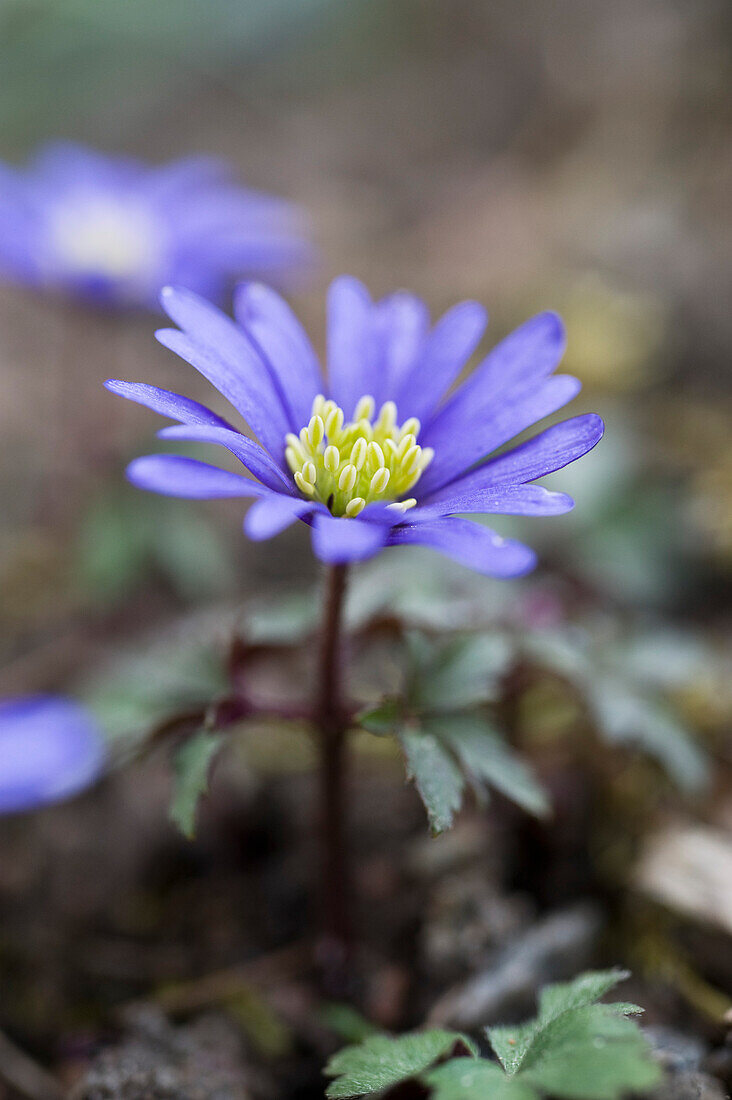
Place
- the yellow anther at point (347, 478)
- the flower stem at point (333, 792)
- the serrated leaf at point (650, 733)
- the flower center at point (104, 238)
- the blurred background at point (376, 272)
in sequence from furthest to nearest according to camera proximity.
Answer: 1. the flower center at point (104, 238)
2. the blurred background at point (376, 272)
3. the serrated leaf at point (650, 733)
4. the flower stem at point (333, 792)
5. the yellow anther at point (347, 478)

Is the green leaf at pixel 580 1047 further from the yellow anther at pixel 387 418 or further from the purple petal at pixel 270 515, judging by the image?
the yellow anther at pixel 387 418

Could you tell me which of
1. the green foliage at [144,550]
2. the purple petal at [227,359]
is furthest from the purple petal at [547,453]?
the green foliage at [144,550]

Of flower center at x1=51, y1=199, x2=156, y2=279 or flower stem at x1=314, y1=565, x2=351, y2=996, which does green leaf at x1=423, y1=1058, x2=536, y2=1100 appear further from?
flower center at x1=51, y1=199, x2=156, y2=279

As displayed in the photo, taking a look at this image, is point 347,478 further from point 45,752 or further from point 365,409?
point 45,752

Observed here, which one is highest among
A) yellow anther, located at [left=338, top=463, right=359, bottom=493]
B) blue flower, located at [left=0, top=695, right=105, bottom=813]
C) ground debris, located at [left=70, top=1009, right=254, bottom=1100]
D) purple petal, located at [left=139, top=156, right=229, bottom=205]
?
purple petal, located at [left=139, top=156, right=229, bottom=205]

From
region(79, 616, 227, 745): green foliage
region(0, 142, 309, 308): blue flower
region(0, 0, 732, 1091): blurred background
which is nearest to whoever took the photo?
region(79, 616, 227, 745): green foliage

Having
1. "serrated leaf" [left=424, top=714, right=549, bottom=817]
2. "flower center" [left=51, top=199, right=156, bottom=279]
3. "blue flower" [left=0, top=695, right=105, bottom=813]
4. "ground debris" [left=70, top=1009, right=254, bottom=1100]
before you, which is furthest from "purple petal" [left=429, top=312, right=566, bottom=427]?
"flower center" [left=51, top=199, right=156, bottom=279]
